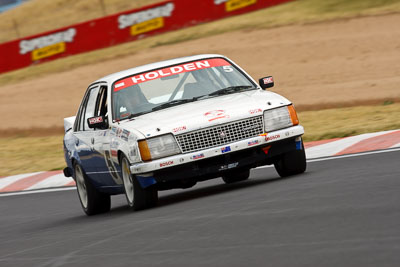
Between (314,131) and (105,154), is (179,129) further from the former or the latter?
(314,131)

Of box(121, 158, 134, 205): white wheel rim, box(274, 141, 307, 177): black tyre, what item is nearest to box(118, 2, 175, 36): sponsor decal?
box(274, 141, 307, 177): black tyre

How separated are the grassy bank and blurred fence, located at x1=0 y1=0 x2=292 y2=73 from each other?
1187 cm

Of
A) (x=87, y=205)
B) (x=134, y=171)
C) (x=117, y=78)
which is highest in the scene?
(x=117, y=78)

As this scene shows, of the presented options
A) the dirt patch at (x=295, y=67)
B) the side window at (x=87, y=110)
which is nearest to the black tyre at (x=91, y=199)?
the side window at (x=87, y=110)

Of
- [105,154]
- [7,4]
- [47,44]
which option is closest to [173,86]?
[105,154]

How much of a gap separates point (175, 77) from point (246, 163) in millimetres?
1540

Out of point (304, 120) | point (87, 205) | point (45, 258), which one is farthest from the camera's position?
point (304, 120)

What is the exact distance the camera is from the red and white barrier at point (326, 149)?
1123cm

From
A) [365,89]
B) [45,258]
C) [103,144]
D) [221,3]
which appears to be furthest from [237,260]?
[221,3]

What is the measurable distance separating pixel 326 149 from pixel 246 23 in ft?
62.3

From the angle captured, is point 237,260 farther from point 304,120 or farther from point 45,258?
point 304,120

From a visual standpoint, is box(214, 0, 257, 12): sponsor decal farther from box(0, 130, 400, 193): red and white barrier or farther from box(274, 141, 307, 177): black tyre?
box(274, 141, 307, 177): black tyre

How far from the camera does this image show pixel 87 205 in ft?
33.9

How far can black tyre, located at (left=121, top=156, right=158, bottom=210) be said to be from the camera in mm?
8844
